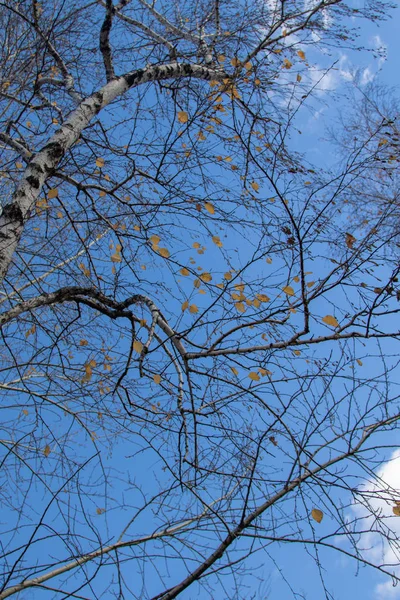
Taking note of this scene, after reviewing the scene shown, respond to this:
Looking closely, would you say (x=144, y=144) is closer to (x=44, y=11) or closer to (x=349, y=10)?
(x=44, y=11)

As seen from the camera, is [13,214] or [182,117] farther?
[182,117]

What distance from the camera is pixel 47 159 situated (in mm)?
2197

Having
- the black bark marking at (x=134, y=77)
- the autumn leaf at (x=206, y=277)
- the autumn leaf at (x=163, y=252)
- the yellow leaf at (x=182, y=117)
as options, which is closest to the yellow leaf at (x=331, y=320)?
the autumn leaf at (x=206, y=277)

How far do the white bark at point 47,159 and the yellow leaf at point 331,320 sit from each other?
139 centimetres

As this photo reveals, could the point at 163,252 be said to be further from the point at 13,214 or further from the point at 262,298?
the point at 13,214

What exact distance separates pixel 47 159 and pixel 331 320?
1545mm

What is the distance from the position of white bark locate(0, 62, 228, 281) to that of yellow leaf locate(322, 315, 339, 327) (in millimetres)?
1393

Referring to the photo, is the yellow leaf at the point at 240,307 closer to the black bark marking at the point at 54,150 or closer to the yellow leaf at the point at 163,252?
the yellow leaf at the point at 163,252

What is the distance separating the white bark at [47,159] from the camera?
6.50ft

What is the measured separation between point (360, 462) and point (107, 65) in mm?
2762

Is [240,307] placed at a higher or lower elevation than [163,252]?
lower

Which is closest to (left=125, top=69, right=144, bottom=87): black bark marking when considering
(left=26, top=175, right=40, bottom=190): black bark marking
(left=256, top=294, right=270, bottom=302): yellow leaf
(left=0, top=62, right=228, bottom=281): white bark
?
(left=0, top=62, right=228, bottom=281): white bark

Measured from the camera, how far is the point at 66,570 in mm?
2674

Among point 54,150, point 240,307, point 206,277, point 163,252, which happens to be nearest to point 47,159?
point 54,150
